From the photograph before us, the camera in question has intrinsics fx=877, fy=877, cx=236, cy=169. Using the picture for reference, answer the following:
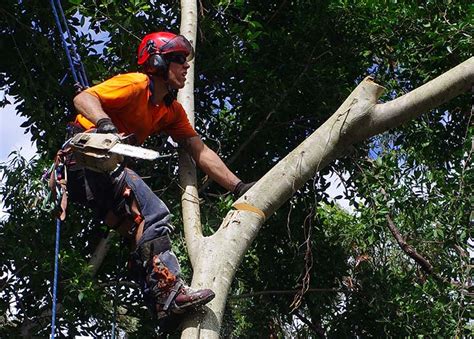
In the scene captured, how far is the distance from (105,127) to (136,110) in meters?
0.49

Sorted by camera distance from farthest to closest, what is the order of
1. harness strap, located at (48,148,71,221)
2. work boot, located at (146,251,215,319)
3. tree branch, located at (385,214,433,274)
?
tree branch, located at (385,214,433,274)
harness strap, located at (48,148,71,221)
work boot, located at (146,251,215,319)

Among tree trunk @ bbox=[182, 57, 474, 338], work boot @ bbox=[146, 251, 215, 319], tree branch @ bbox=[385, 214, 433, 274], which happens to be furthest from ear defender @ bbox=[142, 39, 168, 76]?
tree branch @ bbox=[385, 214, 433, 274]

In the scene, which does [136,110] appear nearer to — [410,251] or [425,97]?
[425,97]

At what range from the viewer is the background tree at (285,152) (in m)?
5.35

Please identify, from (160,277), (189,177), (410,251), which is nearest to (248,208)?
(160,277)

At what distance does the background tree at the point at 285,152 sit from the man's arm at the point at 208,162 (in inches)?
45.3

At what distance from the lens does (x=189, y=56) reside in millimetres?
3953

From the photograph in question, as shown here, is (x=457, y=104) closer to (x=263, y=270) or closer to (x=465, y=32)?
(x=465, y=32)

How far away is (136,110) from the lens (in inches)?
146

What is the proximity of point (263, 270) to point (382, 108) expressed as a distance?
3025 millimetres

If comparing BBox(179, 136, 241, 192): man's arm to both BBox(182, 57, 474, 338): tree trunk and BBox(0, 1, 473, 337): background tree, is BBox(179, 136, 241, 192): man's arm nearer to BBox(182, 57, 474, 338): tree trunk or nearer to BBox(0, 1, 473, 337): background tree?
BBox(182, 57, 474, 338): tree trunk

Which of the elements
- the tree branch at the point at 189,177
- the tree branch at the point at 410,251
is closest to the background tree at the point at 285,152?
the tree branch at the point at 410,251

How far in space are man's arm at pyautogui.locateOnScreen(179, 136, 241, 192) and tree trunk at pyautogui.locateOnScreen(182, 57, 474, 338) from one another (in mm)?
661

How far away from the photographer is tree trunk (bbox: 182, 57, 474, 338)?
304 centimetres
